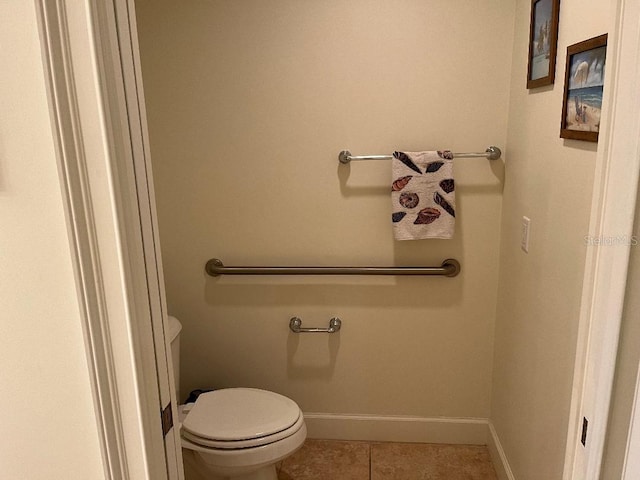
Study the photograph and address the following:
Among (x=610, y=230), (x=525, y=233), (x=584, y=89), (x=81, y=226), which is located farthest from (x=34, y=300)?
(x=525, y=233)

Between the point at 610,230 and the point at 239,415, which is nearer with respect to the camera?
the point at 610,230

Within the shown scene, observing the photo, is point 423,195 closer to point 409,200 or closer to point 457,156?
point 409,200

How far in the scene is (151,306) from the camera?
33.7 inches

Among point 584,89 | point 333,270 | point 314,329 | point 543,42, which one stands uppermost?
point 543,42

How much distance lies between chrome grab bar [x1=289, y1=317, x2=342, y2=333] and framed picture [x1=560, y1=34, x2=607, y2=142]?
120 centimetres

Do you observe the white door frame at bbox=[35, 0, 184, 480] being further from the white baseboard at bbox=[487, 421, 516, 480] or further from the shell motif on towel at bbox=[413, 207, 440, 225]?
the white baseboard at bbox=[487, 421, 516, 480]

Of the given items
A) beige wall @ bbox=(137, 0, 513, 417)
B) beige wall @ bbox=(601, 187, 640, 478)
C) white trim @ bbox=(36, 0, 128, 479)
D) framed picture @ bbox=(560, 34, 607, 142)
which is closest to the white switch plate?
beige wall @ bbox=(137, 0, 513, 417)

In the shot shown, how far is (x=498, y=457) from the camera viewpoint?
209 centimetres

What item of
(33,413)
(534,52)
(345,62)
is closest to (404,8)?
(345,62)

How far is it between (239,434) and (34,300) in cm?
112

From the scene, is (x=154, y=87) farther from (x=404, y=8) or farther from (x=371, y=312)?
(x=371, y=312)

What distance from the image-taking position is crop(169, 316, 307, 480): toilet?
5.72 ft

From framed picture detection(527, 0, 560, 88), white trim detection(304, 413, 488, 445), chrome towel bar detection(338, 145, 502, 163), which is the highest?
framed picture detection(527, 0, 560, 88)

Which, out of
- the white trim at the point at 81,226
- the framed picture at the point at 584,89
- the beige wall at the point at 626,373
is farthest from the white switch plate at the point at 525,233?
the white trim at the point at 81,226
